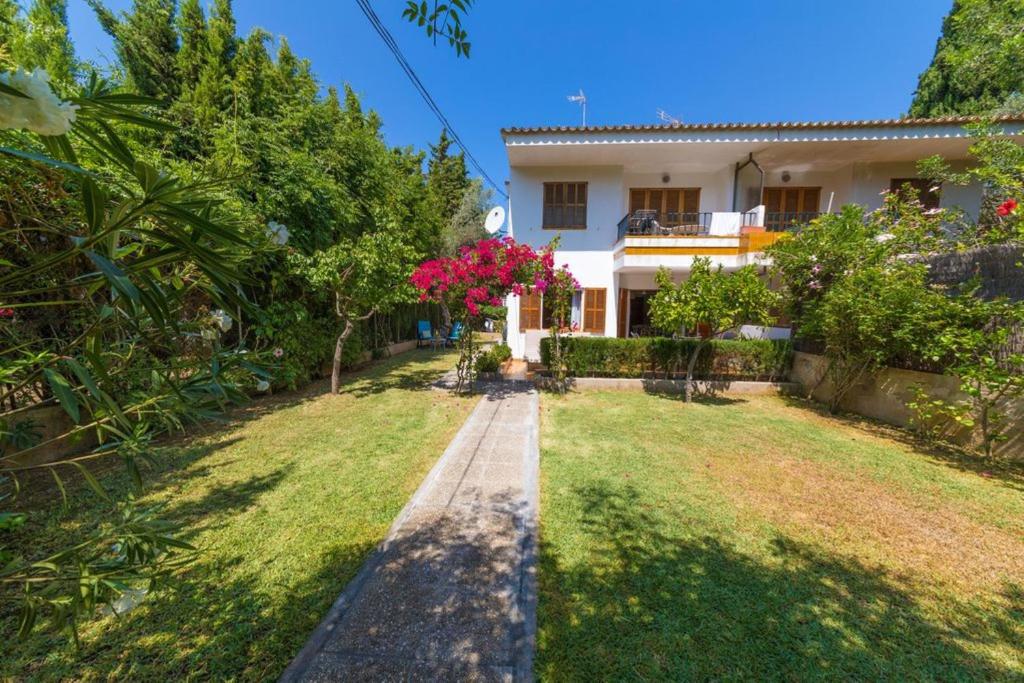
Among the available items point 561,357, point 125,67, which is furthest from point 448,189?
point 561,357

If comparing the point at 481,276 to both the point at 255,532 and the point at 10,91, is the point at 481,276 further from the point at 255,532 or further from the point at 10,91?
the point at 10,91

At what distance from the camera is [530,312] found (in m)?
11.2

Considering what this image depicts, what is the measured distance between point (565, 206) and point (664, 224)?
3.25 metres

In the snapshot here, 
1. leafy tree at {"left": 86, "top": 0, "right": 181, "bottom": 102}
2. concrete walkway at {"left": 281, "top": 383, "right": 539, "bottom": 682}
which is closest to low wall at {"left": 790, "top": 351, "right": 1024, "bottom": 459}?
concrete walkway at {"left": 281, "top": 383, "right": 539, "bottom": 682}

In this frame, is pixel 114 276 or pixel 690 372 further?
pixel 690 372

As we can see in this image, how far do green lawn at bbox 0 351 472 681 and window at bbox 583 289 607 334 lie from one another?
6310 millimetres

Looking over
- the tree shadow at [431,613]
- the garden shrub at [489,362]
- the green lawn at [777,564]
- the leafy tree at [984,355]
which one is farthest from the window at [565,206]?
the tree shadow at [431,613]

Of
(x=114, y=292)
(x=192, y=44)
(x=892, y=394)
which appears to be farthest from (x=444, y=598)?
(x=192, y=44)

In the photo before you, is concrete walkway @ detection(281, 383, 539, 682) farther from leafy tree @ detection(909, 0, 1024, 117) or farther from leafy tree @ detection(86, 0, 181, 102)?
leafy tree @ detection(86, 0, 181, 102)

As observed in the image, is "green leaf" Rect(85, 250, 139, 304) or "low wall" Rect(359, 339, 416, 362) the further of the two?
"low wall" Rect(359, 339, 416, 362)

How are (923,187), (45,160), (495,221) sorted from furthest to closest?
(495,221) < (923,187) < (45,160)

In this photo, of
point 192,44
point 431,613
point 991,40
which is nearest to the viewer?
point 431,613

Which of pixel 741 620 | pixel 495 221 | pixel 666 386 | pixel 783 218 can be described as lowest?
pixel 741 620

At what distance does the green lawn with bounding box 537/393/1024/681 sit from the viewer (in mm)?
2051
